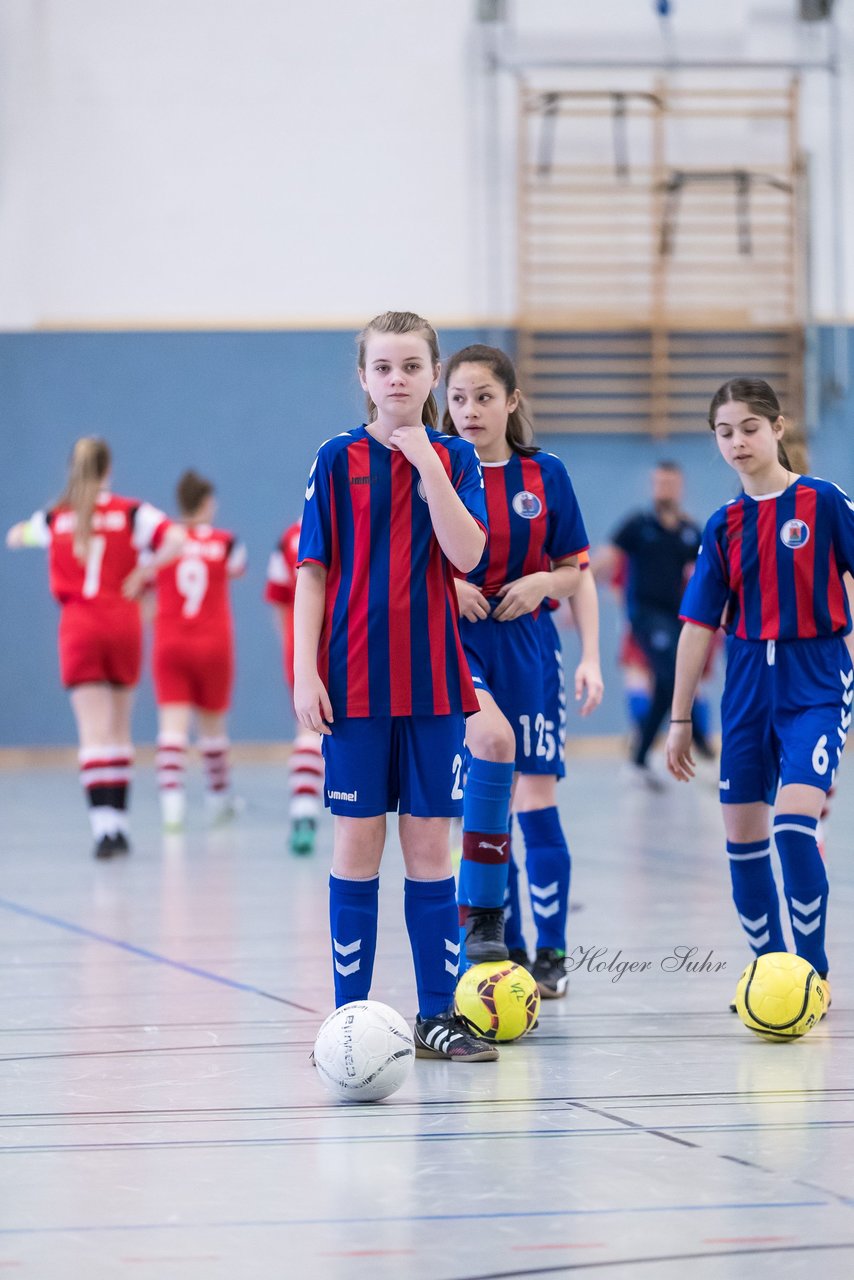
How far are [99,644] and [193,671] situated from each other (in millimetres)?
1341

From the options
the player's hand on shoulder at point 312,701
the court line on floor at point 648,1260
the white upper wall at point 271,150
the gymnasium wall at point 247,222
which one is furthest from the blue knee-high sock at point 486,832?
the white upper wall at point 271,150

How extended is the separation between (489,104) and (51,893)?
357 inches

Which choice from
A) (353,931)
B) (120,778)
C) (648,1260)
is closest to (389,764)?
(353,931)

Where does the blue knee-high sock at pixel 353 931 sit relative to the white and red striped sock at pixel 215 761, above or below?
above

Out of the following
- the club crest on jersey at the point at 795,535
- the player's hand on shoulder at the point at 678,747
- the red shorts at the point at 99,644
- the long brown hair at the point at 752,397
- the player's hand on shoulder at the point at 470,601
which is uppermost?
the long brown hair at the point at 752,397

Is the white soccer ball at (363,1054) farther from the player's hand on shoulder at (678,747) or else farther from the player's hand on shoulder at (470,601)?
the player's hand on shoulder at (678,747)

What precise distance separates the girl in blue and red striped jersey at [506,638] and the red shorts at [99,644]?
4030mm

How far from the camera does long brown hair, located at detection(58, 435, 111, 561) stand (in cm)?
837

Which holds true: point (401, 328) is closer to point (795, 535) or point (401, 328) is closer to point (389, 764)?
point (389, 764)

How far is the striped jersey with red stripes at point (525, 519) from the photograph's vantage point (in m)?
4.62

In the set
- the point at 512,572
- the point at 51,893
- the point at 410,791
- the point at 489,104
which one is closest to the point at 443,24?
the point at 489,104

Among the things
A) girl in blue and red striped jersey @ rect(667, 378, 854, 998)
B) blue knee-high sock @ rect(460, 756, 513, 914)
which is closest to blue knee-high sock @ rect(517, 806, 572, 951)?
blue knee-high sock @ rect(460, 756, 513, 914)

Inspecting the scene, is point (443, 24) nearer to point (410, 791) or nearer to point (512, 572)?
point (512, 572)

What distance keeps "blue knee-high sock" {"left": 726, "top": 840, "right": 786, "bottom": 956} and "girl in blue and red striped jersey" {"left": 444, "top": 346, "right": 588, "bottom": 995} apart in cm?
48
